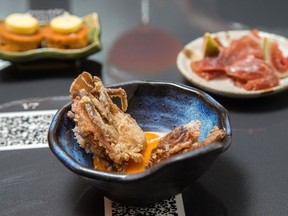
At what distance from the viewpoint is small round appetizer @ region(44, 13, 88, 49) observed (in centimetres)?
154

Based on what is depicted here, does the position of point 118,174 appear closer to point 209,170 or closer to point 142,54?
point 209,170

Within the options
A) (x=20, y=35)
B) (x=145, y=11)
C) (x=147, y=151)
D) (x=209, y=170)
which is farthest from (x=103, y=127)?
(x=145, y=11)

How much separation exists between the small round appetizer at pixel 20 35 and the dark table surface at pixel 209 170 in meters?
0.07

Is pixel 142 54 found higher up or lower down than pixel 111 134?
lower down

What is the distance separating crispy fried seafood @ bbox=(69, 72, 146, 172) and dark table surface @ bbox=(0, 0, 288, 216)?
0.12 metres

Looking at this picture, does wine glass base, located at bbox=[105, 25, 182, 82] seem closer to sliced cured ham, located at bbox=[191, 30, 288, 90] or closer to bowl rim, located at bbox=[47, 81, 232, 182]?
sliced cured ham, located at bbox=[191, 30, 288, 90]

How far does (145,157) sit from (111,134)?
10cm

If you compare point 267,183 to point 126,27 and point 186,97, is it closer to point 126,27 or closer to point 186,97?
point 186,97

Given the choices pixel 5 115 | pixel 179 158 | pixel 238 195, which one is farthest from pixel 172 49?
pixel 179 158

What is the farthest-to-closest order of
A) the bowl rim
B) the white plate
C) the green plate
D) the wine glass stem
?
the wine glass stem
the green plate
the white plate
the bowl rim

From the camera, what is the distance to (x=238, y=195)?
1.05 m

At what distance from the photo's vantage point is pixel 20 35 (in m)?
1.56

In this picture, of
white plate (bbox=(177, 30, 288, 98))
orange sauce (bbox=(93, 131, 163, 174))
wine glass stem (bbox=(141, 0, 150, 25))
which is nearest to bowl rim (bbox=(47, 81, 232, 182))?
orange sauce (bbox=(93, 131, 163, 174))

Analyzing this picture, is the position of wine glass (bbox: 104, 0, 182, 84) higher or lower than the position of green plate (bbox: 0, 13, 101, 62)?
lower
